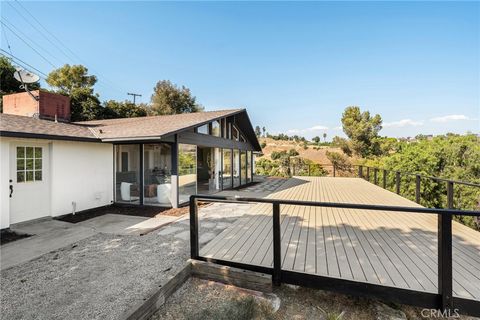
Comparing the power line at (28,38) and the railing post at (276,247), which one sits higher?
the power line at (28,38)

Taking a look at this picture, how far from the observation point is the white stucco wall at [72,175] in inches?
191

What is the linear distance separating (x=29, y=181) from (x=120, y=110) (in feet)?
61.3

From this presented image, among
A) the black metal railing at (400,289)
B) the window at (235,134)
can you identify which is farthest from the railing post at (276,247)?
the window at (235,134)

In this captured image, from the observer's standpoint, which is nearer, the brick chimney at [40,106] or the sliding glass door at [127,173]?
the sliding glass door at [127,173]

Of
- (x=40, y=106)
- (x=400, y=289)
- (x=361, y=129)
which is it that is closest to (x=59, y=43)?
(x=40, y=106)

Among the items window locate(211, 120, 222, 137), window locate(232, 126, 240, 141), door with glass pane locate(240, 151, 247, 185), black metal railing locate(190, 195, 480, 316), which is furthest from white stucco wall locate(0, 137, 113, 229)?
door with glass pane locate(240, 151, 247, 185)

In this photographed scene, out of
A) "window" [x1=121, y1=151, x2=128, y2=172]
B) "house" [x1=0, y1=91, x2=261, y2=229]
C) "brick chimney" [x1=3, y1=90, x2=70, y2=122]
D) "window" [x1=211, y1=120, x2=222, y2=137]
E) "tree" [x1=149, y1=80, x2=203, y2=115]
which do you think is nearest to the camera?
"house" [x1=0, y1=91, x2=261, y2=229]

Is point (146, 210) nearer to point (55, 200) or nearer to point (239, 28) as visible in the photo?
point (55, 200)

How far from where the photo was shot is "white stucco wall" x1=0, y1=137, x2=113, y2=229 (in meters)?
4.86

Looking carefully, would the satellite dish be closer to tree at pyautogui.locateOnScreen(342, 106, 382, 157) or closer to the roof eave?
the roof eave

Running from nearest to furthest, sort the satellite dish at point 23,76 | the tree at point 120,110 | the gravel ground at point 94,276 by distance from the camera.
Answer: the gravel ground at point 94,276 < the satellite dish at point 23,76 < the tree at point 120,110

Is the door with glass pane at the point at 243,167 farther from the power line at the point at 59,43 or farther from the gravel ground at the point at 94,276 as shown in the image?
the power line at the point at 59,43

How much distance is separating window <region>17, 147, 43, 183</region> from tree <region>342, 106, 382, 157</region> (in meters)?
29.6

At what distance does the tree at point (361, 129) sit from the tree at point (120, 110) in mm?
24626
